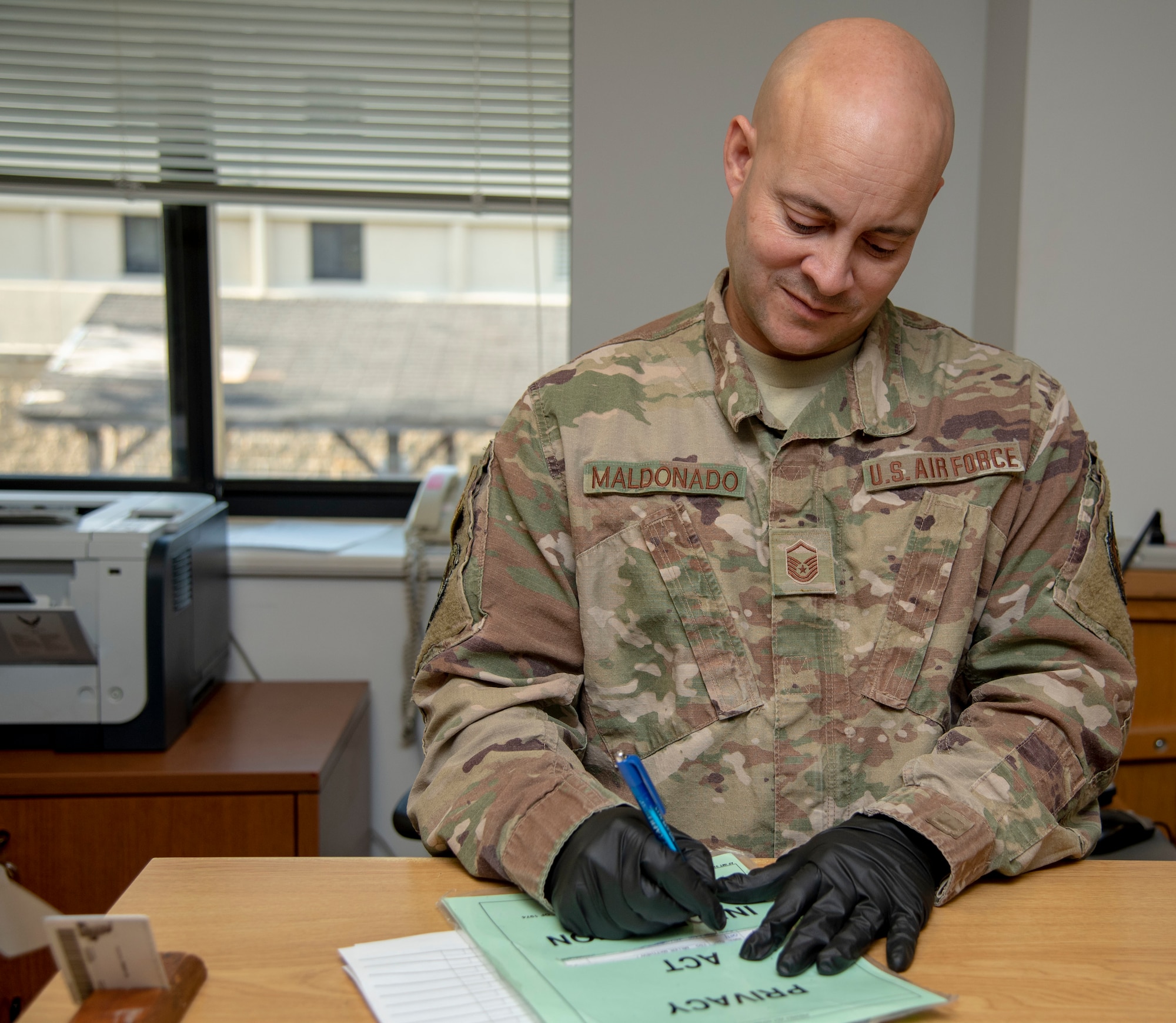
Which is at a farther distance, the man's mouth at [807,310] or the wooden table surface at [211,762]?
the wooden table surface at [211,762]

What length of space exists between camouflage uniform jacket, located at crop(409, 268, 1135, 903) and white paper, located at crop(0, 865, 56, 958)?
1.29 ft

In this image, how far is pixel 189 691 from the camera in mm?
1773

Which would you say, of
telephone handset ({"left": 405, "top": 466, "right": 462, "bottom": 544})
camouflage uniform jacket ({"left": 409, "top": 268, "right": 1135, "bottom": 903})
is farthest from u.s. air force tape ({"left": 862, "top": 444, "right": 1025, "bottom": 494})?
telephone handset ({"left": 405, "top": 466, "right": 462, "bottom": 544})

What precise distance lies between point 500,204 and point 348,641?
96 cm

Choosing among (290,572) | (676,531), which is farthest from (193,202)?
(676,531)

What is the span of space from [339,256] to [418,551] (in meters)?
0.81

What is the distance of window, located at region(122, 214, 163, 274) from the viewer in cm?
235

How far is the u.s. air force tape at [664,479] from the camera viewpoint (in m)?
1.01

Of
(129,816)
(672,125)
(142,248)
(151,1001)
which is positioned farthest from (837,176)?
(142,248)

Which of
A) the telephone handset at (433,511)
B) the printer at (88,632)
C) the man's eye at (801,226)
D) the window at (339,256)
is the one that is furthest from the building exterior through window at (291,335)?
the man's eye at (801,226)

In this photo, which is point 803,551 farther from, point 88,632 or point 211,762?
point 88,632

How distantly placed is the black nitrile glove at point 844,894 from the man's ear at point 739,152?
615mm

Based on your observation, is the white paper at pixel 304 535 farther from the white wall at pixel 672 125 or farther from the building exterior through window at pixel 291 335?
the white wall at pixel 672 125

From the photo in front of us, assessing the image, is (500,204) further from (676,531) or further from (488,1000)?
(488,1000)
